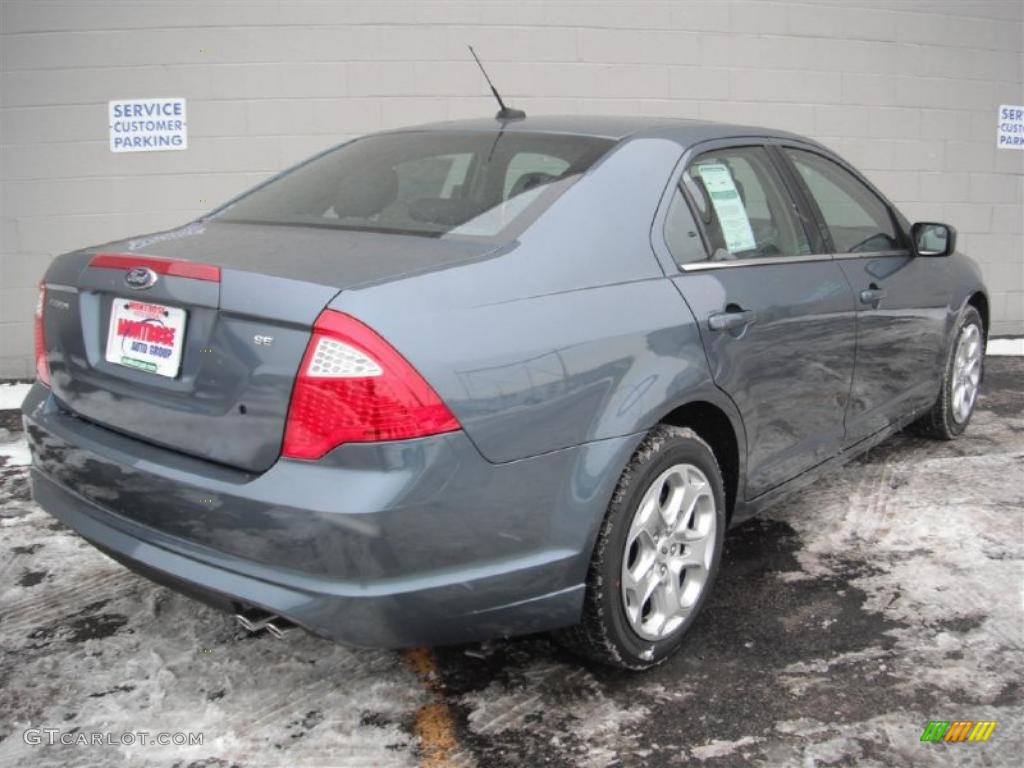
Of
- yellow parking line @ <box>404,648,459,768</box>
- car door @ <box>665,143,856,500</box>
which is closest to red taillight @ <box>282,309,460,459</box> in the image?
yellow parking line @ <box>404,648,459,768</box>

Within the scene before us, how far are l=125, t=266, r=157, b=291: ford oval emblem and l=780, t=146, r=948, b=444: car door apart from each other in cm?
231

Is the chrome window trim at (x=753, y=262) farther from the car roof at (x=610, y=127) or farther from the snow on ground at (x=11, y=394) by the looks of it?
the snow on ground at (x=11, y=394)

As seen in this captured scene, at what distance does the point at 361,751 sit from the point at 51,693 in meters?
0.89

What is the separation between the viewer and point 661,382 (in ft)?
8.39

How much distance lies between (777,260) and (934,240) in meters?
1.29

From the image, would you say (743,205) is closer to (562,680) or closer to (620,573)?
(620,573)

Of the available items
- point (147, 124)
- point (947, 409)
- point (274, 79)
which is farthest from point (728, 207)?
point (147, 124)

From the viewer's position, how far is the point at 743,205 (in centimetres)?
320

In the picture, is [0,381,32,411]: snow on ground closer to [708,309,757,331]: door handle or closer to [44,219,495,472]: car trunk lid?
[44,219,495,472]: car trunk lid

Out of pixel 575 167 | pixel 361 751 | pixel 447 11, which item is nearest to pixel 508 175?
pixel 575 167

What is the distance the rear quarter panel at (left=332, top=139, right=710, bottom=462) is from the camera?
6.95ft

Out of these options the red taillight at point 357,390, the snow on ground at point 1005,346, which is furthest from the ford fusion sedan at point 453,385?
the snow on ground at point 1005,346

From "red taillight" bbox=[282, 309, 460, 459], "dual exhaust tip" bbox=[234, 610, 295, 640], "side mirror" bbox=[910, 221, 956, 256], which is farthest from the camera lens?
"side mirror" bbox=[910, 221, 956, 256]

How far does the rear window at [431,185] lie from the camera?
265 centimetres
